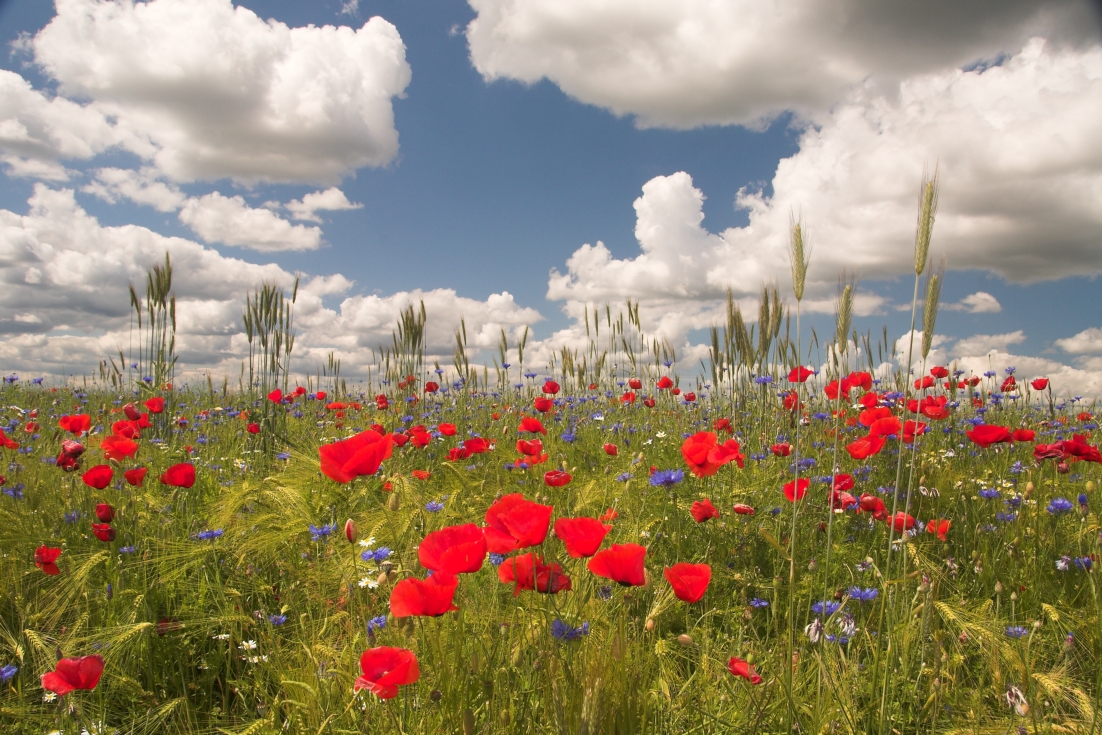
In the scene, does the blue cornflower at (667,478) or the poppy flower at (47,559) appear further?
the blue cornflower at (667,478)

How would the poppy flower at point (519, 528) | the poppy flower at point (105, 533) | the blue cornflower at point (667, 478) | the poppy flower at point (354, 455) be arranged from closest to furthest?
the poppy flower at point (519, 528), the poppy flower at point (354, 455), the poppy flower at point (105, 533), the blue cornflower at point (667, 478)

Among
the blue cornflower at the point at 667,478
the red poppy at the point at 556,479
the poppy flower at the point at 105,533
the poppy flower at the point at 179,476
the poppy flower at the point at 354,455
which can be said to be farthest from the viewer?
the blue cornflower at the point at 667,478

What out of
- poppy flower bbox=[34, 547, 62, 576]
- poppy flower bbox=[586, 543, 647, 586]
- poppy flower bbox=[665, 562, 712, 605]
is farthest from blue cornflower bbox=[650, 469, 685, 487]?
poppy flower bbox=[34, 547, 62, 576]

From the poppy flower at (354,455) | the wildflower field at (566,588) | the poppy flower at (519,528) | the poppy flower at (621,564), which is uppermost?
the poppy flower at (354,455)

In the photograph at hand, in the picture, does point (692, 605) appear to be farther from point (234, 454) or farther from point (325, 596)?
point (234, 454)

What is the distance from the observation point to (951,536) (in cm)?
313

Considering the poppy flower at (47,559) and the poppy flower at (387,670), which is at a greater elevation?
the poppy flower at (387,670)

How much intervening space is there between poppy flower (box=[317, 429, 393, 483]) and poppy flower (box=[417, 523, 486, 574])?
1.41 ft

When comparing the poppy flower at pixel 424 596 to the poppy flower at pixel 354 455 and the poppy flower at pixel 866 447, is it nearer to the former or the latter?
the poppy flower at pixel 354 455

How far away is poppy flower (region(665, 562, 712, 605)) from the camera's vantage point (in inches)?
57.2

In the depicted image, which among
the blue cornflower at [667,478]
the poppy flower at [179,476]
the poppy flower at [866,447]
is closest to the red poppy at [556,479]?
the blue cornflower at [667,478]

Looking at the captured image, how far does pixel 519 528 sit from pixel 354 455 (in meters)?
0.60

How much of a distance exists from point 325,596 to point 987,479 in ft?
12.5

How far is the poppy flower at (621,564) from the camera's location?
4.44 feet
